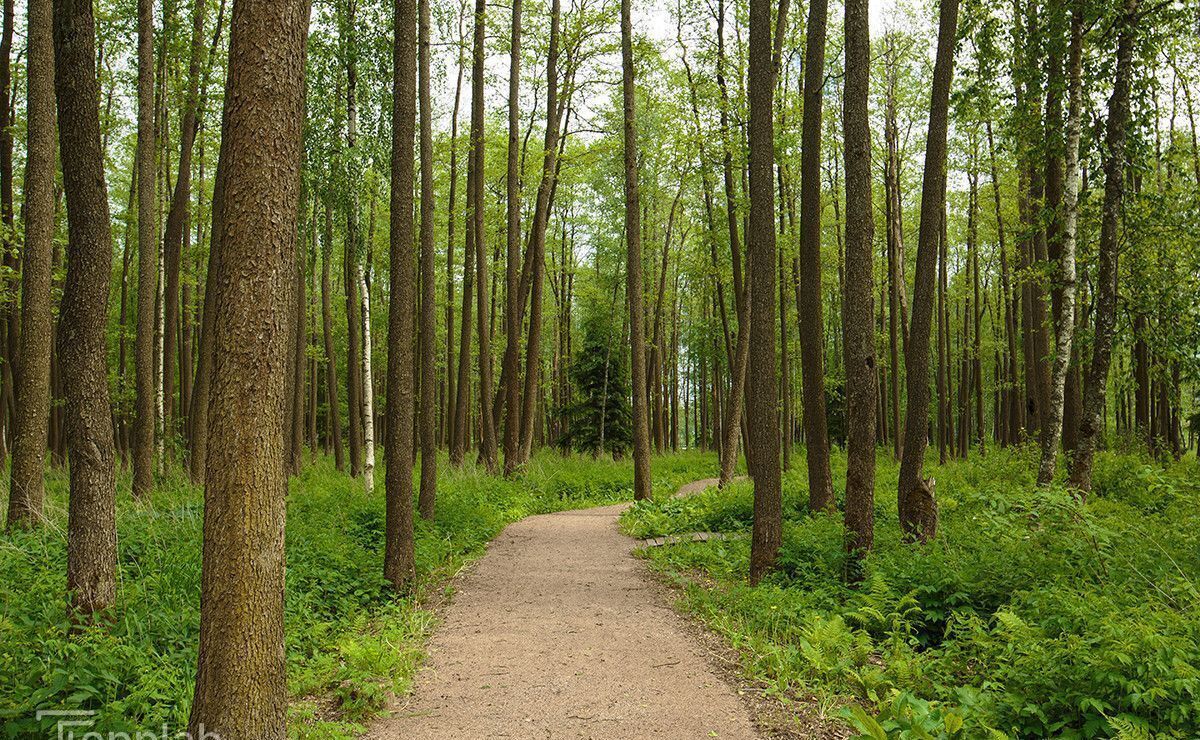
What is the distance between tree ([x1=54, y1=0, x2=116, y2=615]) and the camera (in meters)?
5.32

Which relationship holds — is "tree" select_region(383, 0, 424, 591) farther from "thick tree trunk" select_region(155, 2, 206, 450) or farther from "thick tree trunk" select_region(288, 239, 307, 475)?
"thick tree trunk" select_region(155, 2, 206, 450)

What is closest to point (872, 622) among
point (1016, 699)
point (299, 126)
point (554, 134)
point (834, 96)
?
point (1016, 699)

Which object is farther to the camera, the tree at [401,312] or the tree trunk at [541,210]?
the tree trunk at [541,210]

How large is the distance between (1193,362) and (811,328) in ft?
18.5

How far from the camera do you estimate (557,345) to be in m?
33.5

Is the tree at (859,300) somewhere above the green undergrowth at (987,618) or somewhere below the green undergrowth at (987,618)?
above

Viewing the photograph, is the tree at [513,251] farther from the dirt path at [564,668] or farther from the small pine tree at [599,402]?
the small pine tree at [599,402]

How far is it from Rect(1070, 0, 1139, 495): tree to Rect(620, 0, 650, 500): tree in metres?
7.61

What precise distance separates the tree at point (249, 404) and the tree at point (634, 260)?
10.8 meters

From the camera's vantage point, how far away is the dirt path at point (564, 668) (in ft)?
15.3

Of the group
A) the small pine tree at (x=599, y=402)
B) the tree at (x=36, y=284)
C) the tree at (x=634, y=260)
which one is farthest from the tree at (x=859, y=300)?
the small pine tree at (x=599, y=402)

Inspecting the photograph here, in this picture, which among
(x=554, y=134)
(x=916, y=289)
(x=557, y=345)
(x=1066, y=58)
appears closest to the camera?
(x=916, y=289)

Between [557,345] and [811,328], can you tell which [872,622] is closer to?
[811,328]

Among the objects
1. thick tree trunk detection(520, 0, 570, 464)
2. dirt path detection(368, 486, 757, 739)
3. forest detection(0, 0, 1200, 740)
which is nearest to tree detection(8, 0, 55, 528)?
forest detection(0, 0, 1200, 740)
